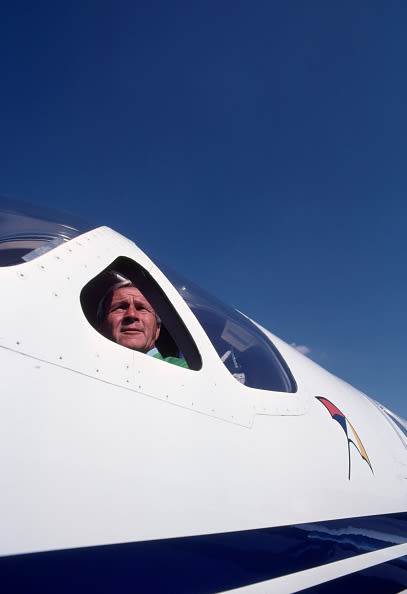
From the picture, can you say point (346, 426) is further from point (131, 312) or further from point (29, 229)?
point (29, 229)

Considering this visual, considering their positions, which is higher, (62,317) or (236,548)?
(62,317)

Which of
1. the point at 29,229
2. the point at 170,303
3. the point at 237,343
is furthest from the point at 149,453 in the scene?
the point at 237,343

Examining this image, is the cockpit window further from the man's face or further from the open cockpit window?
the man's face

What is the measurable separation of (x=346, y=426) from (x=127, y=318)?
1.69 metres

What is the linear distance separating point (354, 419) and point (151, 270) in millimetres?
2060

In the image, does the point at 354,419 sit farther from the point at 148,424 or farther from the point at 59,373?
the point at 59,373

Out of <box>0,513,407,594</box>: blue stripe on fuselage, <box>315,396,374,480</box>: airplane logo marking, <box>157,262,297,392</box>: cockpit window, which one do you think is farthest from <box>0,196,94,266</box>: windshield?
<box>315,396,374,480</box>: airplane logo marking

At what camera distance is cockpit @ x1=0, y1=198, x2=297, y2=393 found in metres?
1.68

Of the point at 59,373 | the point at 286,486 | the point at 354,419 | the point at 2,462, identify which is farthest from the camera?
the point at 354,419

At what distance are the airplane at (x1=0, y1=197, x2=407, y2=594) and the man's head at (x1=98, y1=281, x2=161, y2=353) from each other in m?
0.17

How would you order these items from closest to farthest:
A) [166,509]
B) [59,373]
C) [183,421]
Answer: [59,373], [166,509], [183,421]

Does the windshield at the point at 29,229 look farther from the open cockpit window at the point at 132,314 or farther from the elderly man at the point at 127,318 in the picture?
the elderly man at the point at 127,318

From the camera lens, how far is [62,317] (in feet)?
4.23

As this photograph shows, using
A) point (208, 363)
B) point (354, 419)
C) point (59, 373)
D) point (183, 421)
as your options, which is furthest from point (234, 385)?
point (354, 419)
